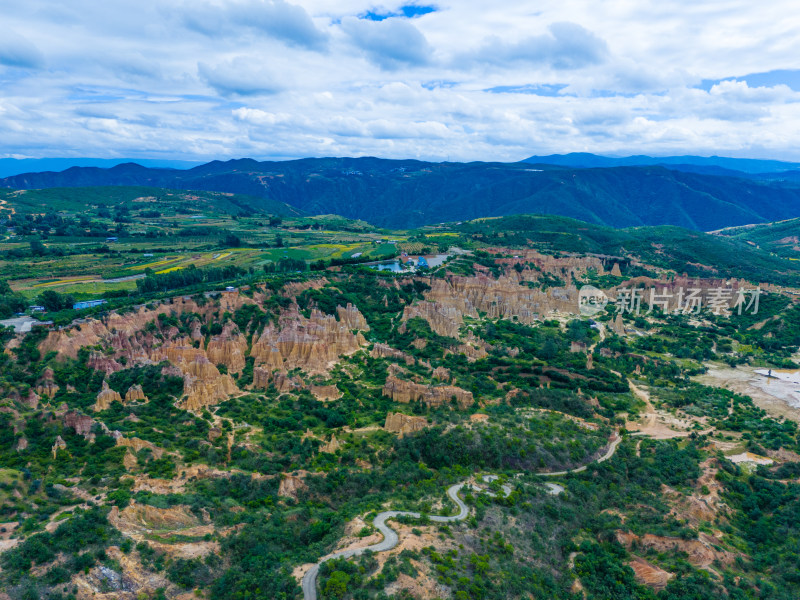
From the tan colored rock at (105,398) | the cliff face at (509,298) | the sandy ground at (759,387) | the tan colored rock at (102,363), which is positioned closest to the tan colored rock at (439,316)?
the cliff face at (509,298)

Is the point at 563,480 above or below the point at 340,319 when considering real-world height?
below

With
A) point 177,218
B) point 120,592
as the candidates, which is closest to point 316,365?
point 120,592

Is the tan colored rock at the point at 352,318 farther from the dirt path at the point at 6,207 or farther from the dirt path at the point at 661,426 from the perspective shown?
the dirt path at the point at 6,207

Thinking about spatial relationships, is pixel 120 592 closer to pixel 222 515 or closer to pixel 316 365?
pixel 222 515

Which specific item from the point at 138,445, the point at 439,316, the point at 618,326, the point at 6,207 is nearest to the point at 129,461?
the point at 138,445

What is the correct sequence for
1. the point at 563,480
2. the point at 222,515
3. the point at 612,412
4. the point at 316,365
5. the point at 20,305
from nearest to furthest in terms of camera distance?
the point at 222,515 → the point at 563,480 → the point at 612,412 → the point at 316,365 → the point at 20,305
